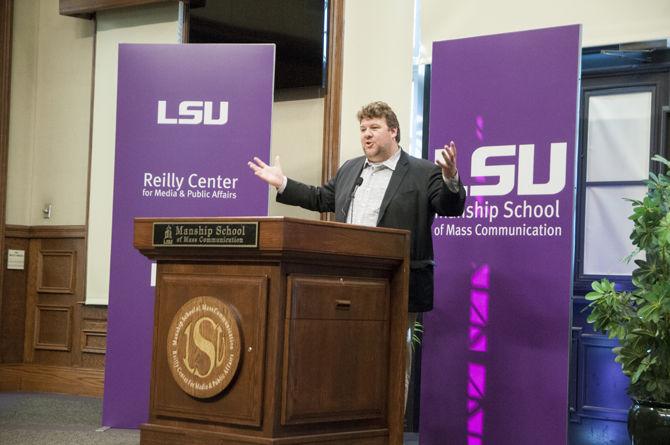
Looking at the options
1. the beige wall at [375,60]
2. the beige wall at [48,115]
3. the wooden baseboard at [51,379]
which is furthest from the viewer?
the beige wall at [48,115]

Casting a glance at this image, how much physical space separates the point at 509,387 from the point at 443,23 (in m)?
2.03

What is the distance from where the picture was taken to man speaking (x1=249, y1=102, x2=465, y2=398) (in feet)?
12.2

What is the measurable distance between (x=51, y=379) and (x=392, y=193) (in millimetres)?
3726

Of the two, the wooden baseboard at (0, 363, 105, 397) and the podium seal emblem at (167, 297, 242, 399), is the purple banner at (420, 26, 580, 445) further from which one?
the wooden baseboard at (0, 363, 105, 397)

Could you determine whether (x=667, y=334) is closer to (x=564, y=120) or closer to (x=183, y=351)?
(x=564, y=120)

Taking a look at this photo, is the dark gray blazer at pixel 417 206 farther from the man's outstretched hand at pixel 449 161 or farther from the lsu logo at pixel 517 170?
the lsu logo at pixel 517 170

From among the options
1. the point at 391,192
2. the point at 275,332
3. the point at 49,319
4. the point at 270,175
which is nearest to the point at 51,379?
the point at 49,319

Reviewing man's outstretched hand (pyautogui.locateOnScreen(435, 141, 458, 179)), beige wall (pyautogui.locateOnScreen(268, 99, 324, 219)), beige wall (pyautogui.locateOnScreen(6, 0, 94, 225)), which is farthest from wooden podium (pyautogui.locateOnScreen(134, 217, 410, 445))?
beige wall (pyautogui.locateOnScreen(6, 0, 94, 225))

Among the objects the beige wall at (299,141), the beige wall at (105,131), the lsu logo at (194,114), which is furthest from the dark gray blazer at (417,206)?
the beige wall at (105,131)

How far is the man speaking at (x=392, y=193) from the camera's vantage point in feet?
12.2

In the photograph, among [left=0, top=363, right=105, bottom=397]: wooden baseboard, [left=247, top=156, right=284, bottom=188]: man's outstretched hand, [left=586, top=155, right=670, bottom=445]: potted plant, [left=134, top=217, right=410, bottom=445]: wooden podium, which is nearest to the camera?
[left=134, top=217, right=410, bottom=445]: wooden podium

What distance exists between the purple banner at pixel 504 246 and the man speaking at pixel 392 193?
372 millimetres

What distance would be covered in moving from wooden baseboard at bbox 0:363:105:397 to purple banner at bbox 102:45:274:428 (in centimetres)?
173

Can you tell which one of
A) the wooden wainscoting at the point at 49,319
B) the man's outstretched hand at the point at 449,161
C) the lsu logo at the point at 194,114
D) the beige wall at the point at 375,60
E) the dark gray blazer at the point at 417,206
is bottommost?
the wooden wainscoting at the point at 49,319
